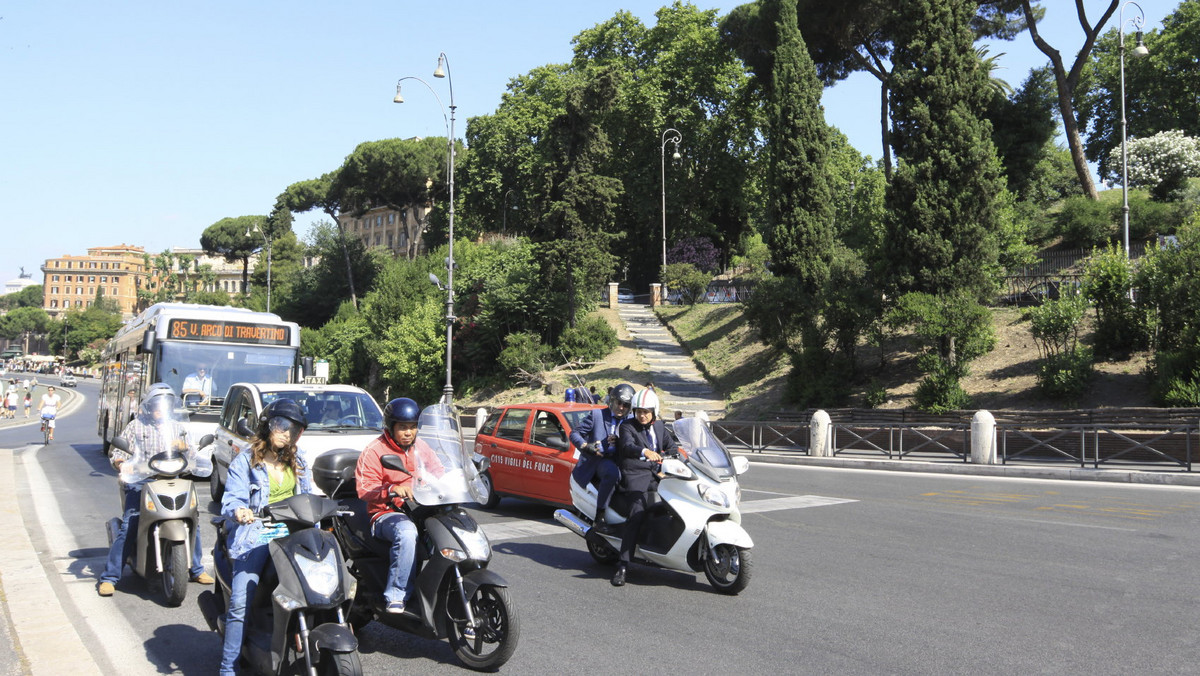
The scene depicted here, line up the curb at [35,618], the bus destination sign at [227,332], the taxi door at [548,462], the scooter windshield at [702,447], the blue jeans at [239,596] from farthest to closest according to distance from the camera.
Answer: the bus destination sign at [227,332], the taxi door at [548,462], the scooter windshield at [702,447], the curb at [35,618], the blue jeans at [239,596]

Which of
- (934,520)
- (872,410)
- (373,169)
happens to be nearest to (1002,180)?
(872,410)

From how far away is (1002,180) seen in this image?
24328 millimetres

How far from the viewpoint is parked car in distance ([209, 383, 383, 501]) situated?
11.6m

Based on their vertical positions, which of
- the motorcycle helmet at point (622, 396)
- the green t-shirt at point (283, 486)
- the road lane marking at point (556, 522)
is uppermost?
the motorcycle helmet at point (622, 396)

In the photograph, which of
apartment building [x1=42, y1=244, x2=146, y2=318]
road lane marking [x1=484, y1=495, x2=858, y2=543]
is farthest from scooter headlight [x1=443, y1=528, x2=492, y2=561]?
apartment building [x1=42, y1=244, x2=146, y2=318]

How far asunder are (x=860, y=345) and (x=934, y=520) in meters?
20.2

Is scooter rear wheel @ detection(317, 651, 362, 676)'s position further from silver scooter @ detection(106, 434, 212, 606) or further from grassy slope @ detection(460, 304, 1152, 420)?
grassy slope @ detection(460, 304, 1152, 420)

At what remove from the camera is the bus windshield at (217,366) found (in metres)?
16.4

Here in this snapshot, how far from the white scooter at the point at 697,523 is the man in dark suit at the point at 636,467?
0.10 meters

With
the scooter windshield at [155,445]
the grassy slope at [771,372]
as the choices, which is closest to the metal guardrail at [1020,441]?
the grassy slope at [771,372]

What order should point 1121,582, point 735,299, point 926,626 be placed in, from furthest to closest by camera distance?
point 735,299 → point 1121,582 → point 926,626

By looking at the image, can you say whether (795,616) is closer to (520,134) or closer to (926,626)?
(926,626)

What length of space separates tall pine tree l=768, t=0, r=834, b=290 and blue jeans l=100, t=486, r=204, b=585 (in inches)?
999

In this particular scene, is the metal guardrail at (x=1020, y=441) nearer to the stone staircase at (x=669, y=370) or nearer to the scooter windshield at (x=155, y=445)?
the stone staircase at (x=669, y=370)
